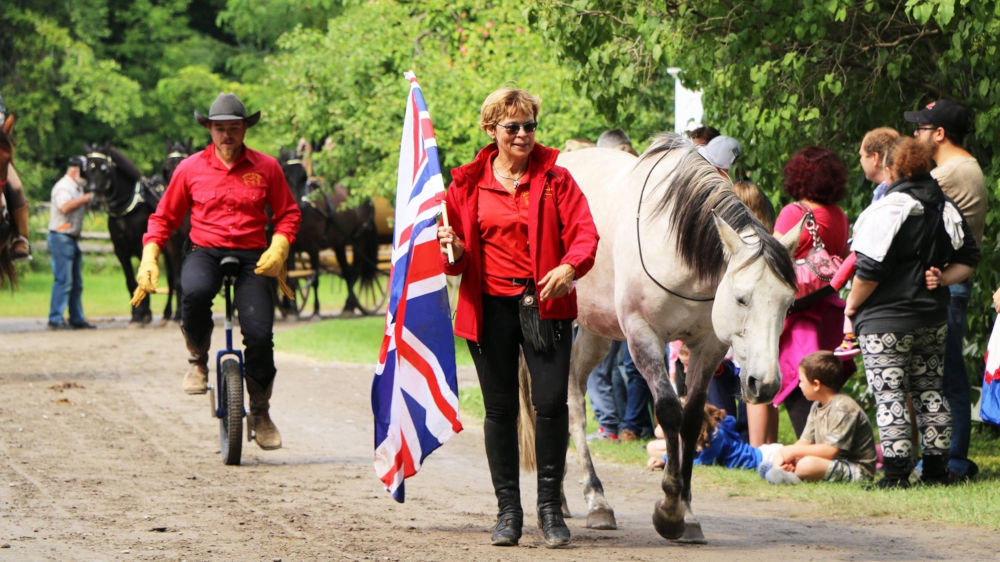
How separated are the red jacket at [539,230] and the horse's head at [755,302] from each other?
2.07 ft

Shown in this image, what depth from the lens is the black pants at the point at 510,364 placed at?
6770 mm

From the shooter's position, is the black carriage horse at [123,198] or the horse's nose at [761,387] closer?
the horse's nose at [761,387]

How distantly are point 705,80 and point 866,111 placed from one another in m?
1.14

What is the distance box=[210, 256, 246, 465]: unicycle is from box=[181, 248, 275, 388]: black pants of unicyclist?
0.07m

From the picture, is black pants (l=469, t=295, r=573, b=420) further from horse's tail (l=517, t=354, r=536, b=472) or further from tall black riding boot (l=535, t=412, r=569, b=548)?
horse's tail (l=517, t=354, r=536, b=472)

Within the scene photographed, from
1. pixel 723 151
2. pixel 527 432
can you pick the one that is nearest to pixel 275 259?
pixel 527 432

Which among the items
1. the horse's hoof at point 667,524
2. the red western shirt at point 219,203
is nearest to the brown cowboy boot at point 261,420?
the red western shirt at point 219,203

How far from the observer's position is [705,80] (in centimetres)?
1045

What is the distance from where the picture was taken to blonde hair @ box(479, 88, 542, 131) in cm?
669

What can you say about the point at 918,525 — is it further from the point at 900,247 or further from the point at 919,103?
the point at 919,103

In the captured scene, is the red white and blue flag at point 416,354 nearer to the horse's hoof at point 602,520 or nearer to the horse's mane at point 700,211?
the horse's hoof at point 602,520

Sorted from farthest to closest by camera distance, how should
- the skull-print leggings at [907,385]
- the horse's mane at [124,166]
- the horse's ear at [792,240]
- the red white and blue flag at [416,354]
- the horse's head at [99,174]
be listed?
the horse's mane at [124,166]
the horse's head at [99,174]
the skull-print leggings at [907,385]
the red white and blue flag at [416,354]
the horse's ear at [792,240]

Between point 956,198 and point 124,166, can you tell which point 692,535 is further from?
point 124,166

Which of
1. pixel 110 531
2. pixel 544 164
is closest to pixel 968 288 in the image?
pixel 544 164
